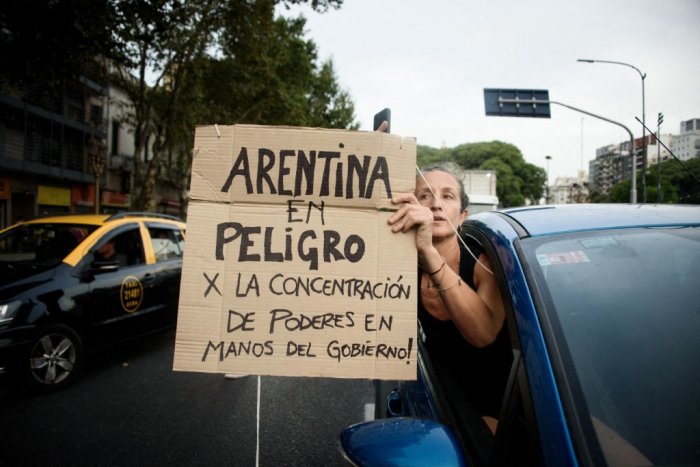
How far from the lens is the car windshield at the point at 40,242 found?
4.83 meters

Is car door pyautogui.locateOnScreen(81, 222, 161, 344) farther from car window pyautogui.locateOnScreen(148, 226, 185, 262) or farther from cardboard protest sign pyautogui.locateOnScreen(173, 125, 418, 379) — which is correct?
cardboard protest sign pyautogui.locateOnScreen(173, 125, 418, 379)

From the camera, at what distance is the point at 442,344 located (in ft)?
6.43

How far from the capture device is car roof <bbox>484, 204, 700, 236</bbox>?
→ 1577 mm

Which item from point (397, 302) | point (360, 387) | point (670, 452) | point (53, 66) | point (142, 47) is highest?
point (142, 47)

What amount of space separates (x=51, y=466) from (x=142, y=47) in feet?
41.0

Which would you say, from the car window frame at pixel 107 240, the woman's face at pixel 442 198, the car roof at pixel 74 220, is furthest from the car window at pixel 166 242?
the woman's face at pixel 442 198

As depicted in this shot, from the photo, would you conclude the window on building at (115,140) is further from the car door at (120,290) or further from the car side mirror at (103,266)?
the car side mirror at (103,266)

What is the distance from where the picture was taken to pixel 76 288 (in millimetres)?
4586

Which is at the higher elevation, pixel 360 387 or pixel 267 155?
pixel 267 155

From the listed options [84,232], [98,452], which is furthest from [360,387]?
[84,232]

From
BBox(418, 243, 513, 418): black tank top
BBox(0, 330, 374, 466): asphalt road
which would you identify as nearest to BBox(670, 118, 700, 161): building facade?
BBox(418, 243, 513, 418): black tank top

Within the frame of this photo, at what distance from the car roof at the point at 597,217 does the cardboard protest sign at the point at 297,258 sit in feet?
1.67

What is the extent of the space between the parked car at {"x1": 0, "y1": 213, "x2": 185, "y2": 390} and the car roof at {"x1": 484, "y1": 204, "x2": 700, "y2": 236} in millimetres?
4417

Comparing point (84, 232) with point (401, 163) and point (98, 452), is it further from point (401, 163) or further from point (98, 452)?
point (401, 163)
